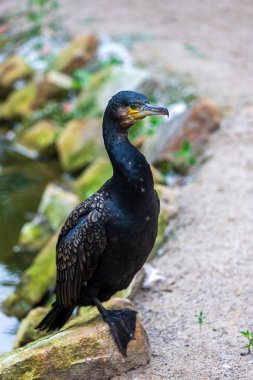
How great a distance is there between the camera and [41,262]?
646cm

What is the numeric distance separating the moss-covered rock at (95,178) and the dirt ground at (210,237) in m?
0.83

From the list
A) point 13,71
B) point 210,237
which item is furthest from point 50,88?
point 210,237

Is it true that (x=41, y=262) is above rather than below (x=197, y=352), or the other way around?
Result: below

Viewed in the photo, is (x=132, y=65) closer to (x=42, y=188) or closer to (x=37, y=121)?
(x=37, y=121)

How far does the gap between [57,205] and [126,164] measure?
3.50 metres

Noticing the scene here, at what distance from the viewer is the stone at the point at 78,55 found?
11359 millimetres

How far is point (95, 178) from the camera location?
768 cm

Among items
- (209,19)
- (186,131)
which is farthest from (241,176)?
(209,19)

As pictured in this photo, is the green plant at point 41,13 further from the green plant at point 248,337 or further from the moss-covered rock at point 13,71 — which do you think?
the green plant at point 248,337

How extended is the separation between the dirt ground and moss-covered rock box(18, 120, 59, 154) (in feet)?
6.21

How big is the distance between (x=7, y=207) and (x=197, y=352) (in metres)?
4.59

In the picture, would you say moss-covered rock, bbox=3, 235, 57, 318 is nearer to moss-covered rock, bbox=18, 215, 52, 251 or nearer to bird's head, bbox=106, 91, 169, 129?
moss-covered rock, bbox=18, 215, 52, 251

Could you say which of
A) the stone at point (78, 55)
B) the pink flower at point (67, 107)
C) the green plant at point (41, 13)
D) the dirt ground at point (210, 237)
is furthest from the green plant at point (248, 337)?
the green plant at point (41, 13)

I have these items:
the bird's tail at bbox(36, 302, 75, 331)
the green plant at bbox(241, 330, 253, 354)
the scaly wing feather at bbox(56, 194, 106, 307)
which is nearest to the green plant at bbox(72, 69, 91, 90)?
the bird's tail at bbox(36, 302, 75, 331)
